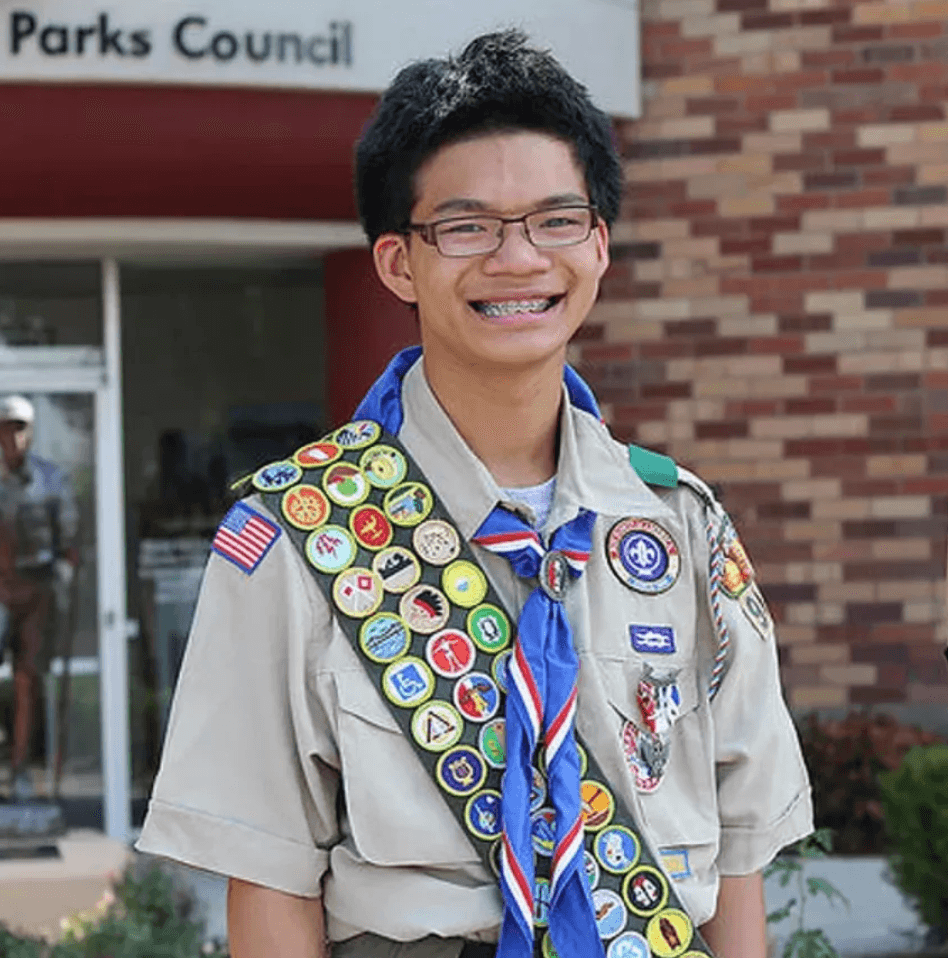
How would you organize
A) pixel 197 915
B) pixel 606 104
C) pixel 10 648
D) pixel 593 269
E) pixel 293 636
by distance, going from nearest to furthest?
pixel 293 636
pixel 593 269
pixel 197 915
pixel 606 104
pixel 10 648

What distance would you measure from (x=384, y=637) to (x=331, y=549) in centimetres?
11

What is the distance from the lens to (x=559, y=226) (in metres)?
2.20

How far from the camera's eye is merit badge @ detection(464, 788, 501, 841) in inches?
80.9

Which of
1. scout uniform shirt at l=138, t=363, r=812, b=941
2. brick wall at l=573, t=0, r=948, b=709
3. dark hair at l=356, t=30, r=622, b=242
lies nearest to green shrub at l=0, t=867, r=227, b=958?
scout uniform shirt at l=138, t=363, r=812, b=941

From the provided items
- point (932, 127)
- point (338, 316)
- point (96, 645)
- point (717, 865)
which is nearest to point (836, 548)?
point (932, 127)

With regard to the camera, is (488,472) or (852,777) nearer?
(488,472)

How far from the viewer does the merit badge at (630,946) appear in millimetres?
2109

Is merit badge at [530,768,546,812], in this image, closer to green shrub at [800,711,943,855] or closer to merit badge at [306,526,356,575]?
merit badge at [306,526,356,575]

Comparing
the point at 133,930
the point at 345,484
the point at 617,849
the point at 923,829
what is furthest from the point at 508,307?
the point at 923,829

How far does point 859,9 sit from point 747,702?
244 inches

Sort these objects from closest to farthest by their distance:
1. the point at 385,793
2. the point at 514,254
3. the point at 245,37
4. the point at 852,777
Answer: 1. the point at 385,793
2. the point at 514,254
3. the point at 245,37
4. the point at 852,777

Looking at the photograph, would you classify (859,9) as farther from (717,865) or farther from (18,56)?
(717,865)

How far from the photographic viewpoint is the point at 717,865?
7.54 ft

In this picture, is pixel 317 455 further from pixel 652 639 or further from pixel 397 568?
pixel 652 639
